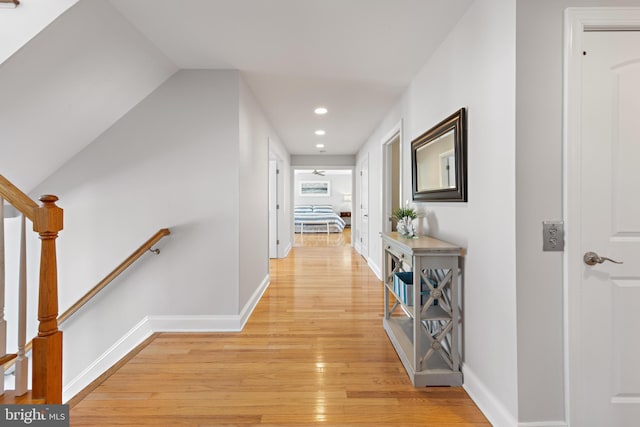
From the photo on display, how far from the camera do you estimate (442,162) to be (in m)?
2.11

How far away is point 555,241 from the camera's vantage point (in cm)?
136

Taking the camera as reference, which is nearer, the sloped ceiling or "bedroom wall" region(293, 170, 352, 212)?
the sloped ceiling

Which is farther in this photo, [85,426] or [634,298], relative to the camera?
[85,426]

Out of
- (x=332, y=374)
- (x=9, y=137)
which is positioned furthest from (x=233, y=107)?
(x=332, y=374)

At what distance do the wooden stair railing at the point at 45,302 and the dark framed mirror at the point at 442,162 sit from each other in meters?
2.11

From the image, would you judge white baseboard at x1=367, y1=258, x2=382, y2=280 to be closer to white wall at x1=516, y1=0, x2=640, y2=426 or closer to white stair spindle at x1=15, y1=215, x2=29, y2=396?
white wall at x1=516, y1=0, x2=640, y2=426

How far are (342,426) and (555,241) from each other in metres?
1.37

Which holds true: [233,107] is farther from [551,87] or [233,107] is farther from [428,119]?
[551,87]

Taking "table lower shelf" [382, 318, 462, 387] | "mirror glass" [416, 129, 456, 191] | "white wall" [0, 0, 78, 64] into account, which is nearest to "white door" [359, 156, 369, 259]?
"mirror glass" [416, 129, 456, 191]

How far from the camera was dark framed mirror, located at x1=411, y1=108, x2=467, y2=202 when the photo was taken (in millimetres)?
1818

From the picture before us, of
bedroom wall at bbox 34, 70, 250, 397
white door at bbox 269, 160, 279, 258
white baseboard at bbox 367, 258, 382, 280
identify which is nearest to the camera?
bedroom wall at bbox 34, 70, 250, 397

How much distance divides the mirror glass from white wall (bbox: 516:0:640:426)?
575 millimetres

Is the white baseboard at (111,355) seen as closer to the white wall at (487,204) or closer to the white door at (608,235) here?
the white wall at (487,204)

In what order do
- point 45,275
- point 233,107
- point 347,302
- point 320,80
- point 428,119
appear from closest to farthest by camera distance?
point 45,275, point 428,119, point 233,107, point 320,80, point 347,302
